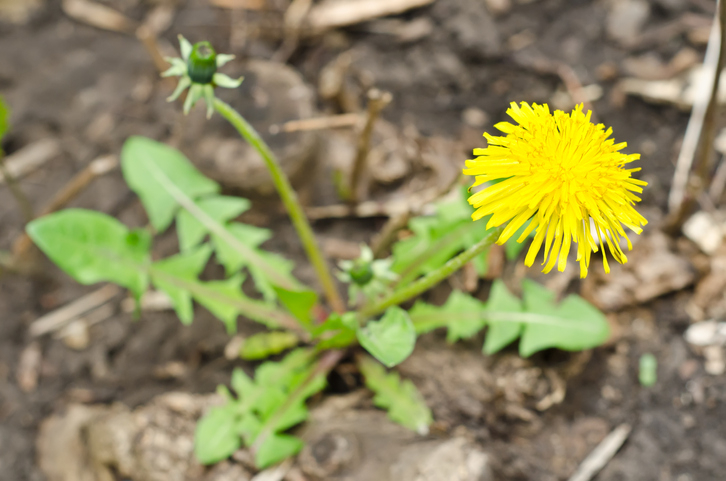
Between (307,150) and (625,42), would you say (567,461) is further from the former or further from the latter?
(625,42)

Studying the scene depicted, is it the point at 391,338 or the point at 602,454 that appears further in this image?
the point at 602,454

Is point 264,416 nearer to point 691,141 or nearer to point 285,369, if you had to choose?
point 285,369

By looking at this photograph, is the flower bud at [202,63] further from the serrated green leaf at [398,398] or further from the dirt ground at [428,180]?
the serrated green leaf at [398,398]

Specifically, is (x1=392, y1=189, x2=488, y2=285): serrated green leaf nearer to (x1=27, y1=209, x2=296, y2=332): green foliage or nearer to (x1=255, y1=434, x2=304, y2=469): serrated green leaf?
(x1=27, y1=209, x2=296, y2=332): green foliage

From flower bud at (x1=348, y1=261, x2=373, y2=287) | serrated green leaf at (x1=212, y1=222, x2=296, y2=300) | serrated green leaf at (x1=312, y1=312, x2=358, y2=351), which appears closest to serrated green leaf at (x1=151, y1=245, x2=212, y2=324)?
serrated green leaf at (x1=212, y1=222, x2=296, y2=300)

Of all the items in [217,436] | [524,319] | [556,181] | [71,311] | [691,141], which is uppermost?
[556,181]

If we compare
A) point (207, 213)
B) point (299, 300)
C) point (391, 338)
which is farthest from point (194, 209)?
point (391, 338)
